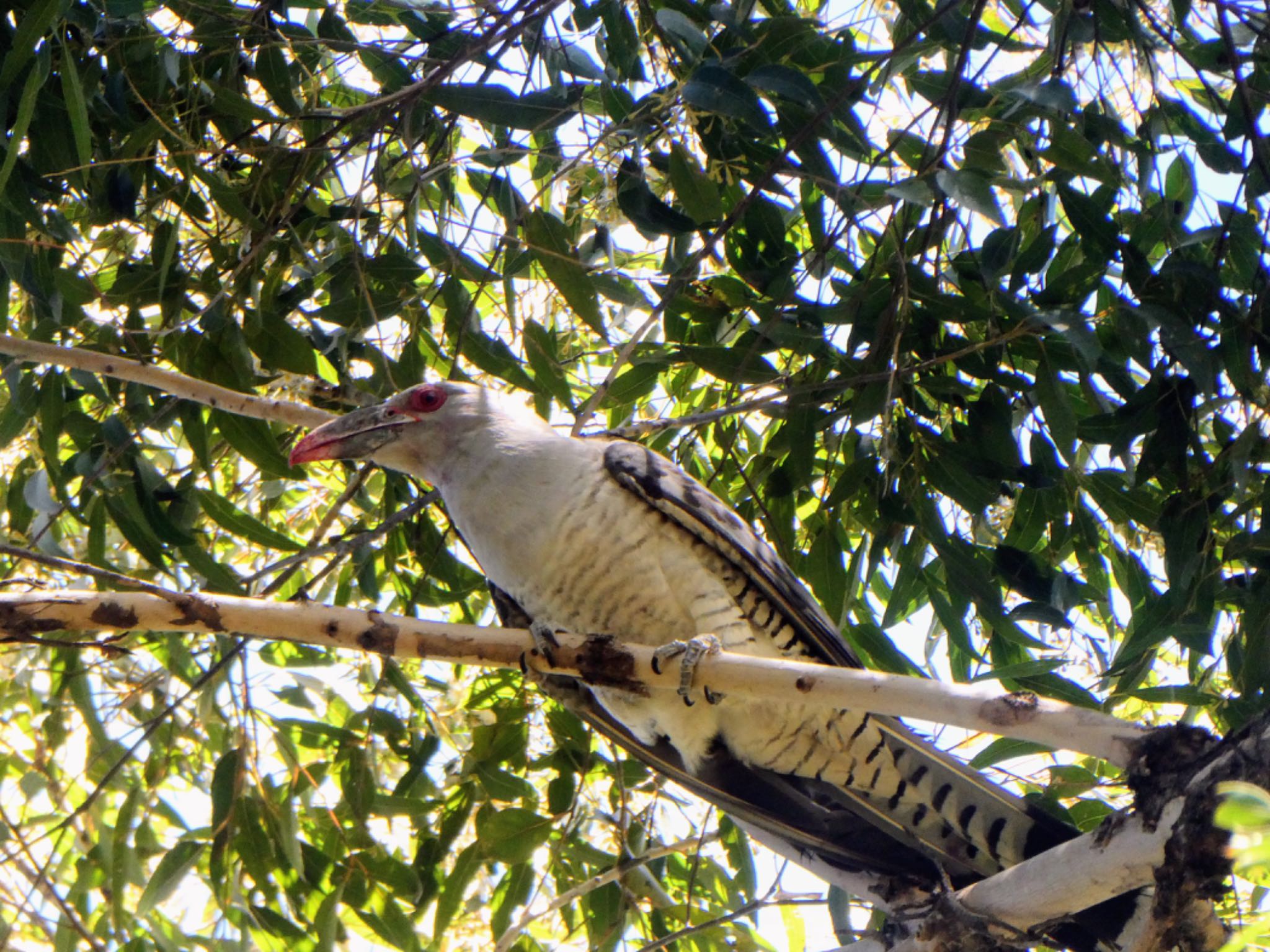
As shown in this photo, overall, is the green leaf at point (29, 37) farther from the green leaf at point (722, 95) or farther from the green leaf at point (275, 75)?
the green leaf at point (722, 95)

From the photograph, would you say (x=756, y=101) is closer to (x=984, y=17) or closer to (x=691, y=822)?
(x=984, y=17)

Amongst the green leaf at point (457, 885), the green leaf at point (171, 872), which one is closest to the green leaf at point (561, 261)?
the green leaf at point (457, 885)

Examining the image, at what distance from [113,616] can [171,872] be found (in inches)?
55.3

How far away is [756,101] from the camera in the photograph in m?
2.40

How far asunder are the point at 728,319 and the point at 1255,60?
4.41 ft

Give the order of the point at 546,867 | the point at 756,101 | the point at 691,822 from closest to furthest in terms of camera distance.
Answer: the point at 756,101
the point at 546,867
the point at 691,822

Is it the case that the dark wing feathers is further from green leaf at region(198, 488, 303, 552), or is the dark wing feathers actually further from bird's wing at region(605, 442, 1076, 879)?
green leaf at region(198, 488, 303, 552)

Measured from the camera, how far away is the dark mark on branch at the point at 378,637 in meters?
2.10

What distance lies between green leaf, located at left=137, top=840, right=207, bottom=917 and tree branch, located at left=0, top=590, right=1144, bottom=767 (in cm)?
132

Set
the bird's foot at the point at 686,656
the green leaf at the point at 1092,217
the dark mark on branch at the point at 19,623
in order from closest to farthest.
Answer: the dark mark on branch at the point at 19,623
the bird's foot at the point at 686,656
the green leaf at the point at 1092,217

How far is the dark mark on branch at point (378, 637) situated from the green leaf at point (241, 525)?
1.09 metres

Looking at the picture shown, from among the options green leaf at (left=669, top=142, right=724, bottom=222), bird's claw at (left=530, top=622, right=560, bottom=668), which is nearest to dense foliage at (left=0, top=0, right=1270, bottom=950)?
green leaf at (left=669, top=142, right=724, bottom=222)

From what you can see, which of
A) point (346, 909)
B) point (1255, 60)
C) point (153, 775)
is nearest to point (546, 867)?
point (346, 909)

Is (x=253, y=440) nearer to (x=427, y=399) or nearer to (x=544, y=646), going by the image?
(x=427, y=399)
